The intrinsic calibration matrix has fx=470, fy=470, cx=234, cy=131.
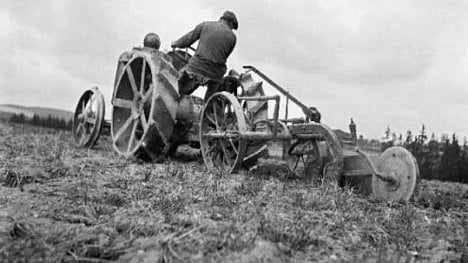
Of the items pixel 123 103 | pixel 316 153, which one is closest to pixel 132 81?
pixel 123 103

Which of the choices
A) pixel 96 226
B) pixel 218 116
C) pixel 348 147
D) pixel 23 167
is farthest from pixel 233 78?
pixel 96 226

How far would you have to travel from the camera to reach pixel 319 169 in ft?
19.2

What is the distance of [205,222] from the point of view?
3346mm

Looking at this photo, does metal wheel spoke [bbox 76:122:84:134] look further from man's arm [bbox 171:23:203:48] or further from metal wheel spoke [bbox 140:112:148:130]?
man's arm [bbox 171:23:203:48]

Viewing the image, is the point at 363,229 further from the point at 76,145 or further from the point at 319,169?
the point at 76,145

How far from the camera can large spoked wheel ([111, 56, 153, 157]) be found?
8.12m

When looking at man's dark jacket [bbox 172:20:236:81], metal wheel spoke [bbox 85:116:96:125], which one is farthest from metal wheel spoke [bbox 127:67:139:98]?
metal wheel spoke [bbox 85:116:96:125]

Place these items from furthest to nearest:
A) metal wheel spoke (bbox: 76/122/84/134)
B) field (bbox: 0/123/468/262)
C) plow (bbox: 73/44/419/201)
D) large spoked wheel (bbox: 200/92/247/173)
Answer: metal wheel spoke (bbox: 76/122/84/134)
large spoked wheel (bbox: 200/92/247/173)
plow (bbox: 73/44/419/201)
field (bbox: 0/123/468/262)

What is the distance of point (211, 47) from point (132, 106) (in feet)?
6.75

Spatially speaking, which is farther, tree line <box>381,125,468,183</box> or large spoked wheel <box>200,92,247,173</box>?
tree line <box>381,125,468,183</box>

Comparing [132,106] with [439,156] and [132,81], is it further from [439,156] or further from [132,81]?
[439,156]

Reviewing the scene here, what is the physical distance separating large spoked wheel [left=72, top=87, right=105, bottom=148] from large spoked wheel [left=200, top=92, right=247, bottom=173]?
317cm

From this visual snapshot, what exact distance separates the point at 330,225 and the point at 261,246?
0.95 metres

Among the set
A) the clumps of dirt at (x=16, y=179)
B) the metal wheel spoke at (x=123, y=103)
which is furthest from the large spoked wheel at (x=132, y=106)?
the clumps of dirt at (x=16, y=179)
